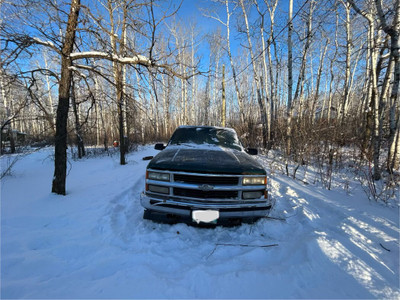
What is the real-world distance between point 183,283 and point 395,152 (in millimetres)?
6585

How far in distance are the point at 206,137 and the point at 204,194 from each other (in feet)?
6.07

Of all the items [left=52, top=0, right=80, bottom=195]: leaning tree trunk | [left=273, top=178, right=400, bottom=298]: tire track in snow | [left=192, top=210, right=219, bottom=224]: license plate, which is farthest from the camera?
[left=52, top=0, right=80, bottom=195]: leaning tree trunk

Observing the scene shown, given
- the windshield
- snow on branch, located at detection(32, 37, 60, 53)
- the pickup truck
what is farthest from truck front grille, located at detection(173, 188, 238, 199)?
snow on branch, located at detection(32, 37, 60, 53)

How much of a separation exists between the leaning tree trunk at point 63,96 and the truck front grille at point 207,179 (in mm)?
3008

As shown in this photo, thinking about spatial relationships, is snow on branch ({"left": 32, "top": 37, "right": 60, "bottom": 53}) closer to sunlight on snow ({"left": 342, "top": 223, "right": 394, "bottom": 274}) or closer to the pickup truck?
the pickup truck

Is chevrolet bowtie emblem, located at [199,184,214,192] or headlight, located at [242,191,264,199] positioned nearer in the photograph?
chevrolet bowtie emblem, located at [199,184,214,192]

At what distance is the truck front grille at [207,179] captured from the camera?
7.55 ft

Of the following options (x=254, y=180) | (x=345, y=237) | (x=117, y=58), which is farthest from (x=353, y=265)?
(x=117, y=58)

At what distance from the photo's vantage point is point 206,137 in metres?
3.92

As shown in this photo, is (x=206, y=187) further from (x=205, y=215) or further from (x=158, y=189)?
(x=158, y=189)

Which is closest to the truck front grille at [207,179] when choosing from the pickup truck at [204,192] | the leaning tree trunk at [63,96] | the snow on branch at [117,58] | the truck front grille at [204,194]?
the pickup truck at [204,192]

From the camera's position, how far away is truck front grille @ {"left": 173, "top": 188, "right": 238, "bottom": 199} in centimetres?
231

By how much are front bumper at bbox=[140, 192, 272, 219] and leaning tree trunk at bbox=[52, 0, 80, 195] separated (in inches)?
104

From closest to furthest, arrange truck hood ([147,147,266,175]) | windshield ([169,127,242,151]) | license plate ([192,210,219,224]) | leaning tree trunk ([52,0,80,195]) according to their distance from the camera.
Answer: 1. license plate ([192,210,219,224])
2. truck hood ([147,147,266,175])
3. leaning tree trunk ([52,0,80,195])
4. windshield ([169,127,242,151])
